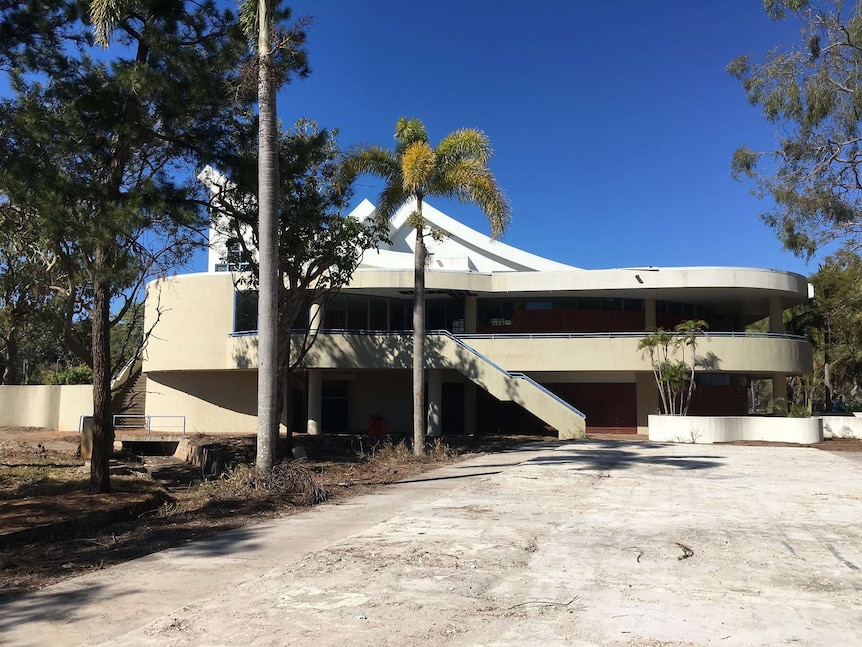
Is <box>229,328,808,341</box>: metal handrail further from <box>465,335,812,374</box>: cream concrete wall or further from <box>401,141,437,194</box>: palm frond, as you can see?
<box>401,141,437,194</box>: palm frond

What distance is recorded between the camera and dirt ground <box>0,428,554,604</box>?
8.09m

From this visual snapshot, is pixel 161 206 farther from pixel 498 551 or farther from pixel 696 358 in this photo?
pixel 696 358

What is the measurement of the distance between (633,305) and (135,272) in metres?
24.2

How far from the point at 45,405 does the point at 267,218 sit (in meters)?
27.8

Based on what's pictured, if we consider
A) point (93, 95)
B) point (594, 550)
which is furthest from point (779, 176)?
point (93, 95)

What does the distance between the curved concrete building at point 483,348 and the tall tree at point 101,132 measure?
49.1ft

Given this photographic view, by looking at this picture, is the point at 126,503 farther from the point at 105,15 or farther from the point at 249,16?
the point at 249,16

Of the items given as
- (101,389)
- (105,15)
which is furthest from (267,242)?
(105,15)

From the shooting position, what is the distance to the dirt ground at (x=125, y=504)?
26.6 ft

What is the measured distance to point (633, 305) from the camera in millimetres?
31922

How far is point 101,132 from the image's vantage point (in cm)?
1230

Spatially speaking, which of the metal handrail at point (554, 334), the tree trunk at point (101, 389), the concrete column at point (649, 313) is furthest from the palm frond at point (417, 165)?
the concrete column at point (649, 313)

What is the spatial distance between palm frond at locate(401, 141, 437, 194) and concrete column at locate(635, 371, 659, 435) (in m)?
15.8

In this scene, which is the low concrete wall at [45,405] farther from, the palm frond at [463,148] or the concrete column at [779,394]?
the concrete column at [779,394]
